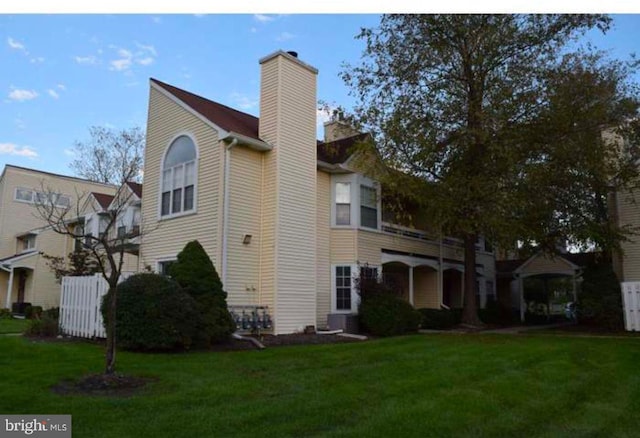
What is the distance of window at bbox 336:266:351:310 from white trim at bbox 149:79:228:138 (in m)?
5.85

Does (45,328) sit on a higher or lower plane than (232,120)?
lower

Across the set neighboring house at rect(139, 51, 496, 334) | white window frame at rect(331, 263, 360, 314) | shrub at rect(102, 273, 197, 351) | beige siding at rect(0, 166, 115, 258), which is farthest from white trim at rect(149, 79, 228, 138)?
beige siding at rect(0, 166, 115, 258)

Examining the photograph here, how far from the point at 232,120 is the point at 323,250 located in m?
4.95

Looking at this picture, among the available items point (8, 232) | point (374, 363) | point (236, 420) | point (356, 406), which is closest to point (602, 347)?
point (374, 363)

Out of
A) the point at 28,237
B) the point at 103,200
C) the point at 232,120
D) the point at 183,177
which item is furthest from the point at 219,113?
the point at 28,237

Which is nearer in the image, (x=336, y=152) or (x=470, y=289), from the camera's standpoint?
(x=336, y=152)

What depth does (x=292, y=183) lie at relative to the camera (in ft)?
52.3

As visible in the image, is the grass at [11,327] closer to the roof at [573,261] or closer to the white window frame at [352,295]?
the white window frame at [352,295]

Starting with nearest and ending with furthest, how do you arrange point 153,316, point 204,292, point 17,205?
point 153,316
point 204,292
point 17,205

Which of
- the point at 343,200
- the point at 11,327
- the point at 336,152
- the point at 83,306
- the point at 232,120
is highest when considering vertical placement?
the point at 232,120

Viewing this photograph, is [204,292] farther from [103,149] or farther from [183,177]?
[103,149]

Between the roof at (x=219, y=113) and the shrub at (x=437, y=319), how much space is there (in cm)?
876

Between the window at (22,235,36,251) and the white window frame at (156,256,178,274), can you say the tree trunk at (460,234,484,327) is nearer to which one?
the white window frame at (156,256,178,274)

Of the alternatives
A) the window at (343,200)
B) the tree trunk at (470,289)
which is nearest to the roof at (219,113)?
the window at (343,200)
